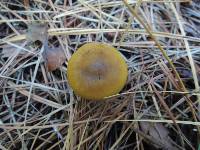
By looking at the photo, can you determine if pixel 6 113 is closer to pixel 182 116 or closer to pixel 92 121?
pixel 92 121

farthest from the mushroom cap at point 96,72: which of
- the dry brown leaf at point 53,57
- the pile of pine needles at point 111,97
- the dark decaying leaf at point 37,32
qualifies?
the dark decaying leaf at point 37,32

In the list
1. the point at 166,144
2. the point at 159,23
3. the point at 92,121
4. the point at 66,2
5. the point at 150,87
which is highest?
the point at 66,2

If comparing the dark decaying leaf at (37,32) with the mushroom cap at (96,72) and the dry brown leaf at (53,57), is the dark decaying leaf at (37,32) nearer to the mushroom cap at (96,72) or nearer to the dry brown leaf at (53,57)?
the dry brown leaf at (53,57)

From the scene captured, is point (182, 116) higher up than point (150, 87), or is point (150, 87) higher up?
point (150, 87)

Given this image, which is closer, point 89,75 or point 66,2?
point 89,75

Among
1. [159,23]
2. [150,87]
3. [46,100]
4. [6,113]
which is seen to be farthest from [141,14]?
[6,113]

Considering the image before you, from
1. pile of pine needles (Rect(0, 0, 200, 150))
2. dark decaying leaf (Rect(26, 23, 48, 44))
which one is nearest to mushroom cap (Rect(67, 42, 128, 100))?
pile of pine needles (Rect(0, 0, 200, 150))

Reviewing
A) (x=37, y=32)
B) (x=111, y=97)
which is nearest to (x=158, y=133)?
(x=111, y=97)
